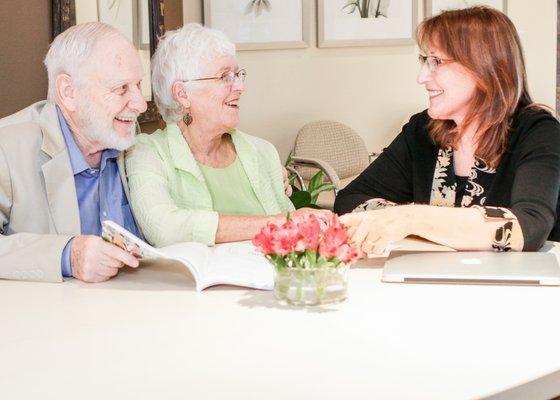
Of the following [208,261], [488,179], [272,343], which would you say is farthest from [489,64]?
[272,343]

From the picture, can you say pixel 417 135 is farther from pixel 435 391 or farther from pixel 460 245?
pixel 435 391

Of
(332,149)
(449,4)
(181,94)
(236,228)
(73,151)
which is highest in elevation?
(449,4)

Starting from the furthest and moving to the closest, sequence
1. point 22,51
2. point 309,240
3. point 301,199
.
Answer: point 301,199
point 22,51
point 309,240

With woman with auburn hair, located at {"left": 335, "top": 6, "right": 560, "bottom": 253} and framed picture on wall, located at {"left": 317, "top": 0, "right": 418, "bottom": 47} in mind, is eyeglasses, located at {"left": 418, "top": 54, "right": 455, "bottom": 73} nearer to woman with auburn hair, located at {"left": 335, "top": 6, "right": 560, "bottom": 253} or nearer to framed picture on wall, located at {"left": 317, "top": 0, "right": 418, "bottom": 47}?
woman with auburn hair, located at {"left": 335, "top": 6, "right": 560, "bottom": 253}

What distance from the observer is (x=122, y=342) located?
1.56m

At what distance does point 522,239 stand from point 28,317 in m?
1.20

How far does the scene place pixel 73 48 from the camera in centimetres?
248

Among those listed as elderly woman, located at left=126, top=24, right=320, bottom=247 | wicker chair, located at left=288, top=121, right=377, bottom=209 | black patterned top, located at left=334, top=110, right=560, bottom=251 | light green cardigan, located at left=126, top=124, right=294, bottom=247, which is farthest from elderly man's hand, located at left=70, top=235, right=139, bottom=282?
wicker chair, located at left=288, top=121, right=377, bottom=209

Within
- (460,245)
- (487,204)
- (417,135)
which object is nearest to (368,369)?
(460,245)

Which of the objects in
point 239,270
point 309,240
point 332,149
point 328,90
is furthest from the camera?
point 328,90

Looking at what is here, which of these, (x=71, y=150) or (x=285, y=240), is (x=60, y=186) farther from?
(x=285, y=240)

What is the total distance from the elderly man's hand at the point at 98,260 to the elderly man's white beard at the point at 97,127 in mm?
479

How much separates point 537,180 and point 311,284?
2.96 feet

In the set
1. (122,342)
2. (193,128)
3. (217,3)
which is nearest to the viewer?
(122,342)
